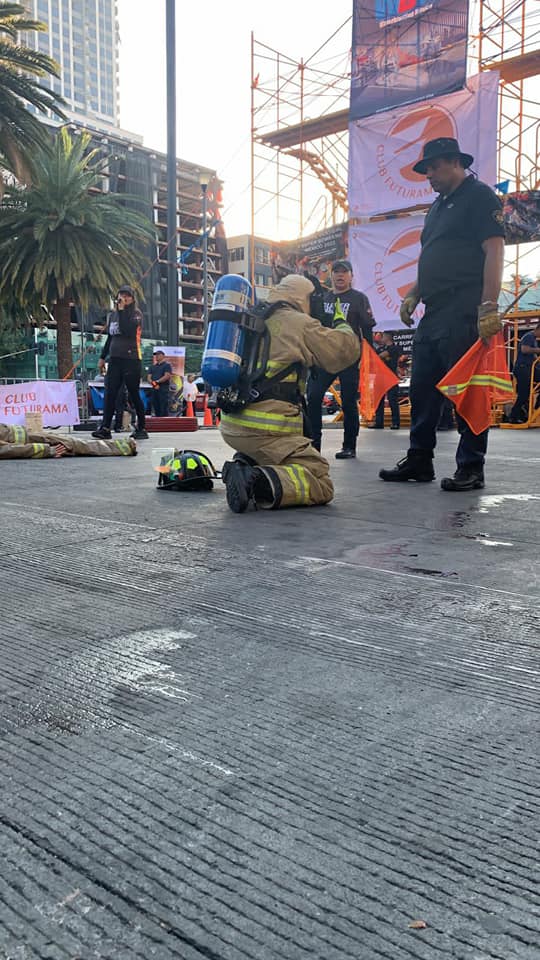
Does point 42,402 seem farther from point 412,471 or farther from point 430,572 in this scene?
point 430,572

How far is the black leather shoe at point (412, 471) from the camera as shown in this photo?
4.88 m

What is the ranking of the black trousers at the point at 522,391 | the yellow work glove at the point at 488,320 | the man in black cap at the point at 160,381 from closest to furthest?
the yellow work glove at the point at 488,320 → the black trousers at the point at 522,391 → the man in black cap at the point at 160,381

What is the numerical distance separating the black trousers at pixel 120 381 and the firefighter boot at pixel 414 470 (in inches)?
179

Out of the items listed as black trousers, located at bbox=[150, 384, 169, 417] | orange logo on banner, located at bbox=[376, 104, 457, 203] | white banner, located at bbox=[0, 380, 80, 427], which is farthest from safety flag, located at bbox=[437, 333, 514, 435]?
orange logo on banner, located at bbox=[376, 104, 457, 203]

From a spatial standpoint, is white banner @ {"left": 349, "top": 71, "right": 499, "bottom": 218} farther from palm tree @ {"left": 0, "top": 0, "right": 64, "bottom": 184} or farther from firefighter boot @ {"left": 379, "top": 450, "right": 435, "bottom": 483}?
firefighter boot @ {"left": 379, "top": 450, "right": 435, "bottom": 483}

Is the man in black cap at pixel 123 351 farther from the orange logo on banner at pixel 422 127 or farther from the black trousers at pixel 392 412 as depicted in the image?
the orange logo on banner at pixel 422 127

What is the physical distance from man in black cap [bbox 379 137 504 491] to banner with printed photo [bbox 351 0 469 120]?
16.1 m

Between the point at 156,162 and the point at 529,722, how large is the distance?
74893mm

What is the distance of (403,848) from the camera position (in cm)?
96

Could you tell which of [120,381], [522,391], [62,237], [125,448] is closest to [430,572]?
[125,448]

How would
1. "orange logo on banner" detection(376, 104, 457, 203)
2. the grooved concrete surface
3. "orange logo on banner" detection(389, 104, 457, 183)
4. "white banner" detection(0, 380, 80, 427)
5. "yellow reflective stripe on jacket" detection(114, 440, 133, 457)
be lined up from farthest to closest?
"orange logo on banner" detection(376, 104, 457, 203)
"orange logo on banner" detection(389, 104, 457, 183)
"white banner" detection(0, 380, 80, 427)
"yellow reflective stripe on jacket" detection(114, 440, 133, 457)
the grooved concrete surface

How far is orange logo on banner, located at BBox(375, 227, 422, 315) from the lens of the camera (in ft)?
64.1

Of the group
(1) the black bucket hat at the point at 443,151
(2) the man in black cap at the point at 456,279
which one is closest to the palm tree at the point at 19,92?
(1) the black bucket hat at the point at 443,151

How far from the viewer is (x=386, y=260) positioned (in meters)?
20.0
